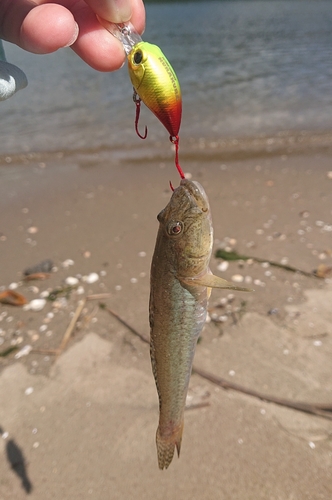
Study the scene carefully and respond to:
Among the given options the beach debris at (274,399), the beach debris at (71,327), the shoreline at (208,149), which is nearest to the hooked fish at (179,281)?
the beach debris at (274,399)

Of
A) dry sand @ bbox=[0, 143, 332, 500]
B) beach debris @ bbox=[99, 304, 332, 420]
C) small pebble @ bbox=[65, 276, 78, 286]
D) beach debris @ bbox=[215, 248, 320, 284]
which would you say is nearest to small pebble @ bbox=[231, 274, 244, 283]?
dry sand @ bbox=[0, 143, 332, 500]

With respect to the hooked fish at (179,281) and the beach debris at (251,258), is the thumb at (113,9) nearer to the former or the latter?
the hooked fish at (179,281)

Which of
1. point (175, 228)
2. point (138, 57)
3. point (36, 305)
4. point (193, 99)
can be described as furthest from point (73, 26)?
point (193, 99)

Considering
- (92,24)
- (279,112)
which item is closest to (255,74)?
(279,112)

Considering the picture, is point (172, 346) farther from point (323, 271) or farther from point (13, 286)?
point (13, 286)

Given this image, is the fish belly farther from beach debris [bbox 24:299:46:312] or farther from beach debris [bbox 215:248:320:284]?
beach debris [bbox 215:248:320:284]

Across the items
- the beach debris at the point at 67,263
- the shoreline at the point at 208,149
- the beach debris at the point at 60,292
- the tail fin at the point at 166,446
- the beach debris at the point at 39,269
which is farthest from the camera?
the shoreline at the point at 208,149
